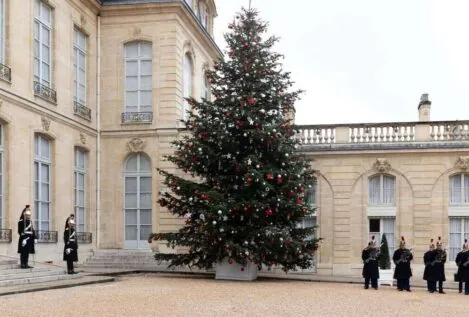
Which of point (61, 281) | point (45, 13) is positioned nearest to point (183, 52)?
point (45, 13)

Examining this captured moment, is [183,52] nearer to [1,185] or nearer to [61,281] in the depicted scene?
[1,185]

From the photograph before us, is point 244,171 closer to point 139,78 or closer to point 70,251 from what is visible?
point 70,251

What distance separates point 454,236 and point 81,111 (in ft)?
38.6

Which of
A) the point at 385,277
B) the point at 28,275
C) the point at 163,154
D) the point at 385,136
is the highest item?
the point at 385,136

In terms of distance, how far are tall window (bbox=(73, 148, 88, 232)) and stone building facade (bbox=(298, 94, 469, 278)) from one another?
265 inches

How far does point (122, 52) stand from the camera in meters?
22.4

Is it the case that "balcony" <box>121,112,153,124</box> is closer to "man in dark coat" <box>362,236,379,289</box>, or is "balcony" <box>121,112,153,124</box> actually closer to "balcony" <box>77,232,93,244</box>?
"balcony" <box>77,232,93,244</box>

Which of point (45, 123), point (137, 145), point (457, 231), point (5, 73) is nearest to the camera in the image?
point (5, 73)

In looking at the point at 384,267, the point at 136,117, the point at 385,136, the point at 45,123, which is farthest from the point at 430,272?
the point at 136,117

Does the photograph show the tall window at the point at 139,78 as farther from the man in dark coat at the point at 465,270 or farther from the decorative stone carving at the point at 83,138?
the man in dark coat at the point at 465,270

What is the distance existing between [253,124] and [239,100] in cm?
66

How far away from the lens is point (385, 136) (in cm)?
2198

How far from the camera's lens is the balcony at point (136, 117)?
2222 centimetres

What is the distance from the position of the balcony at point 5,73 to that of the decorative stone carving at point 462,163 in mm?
13020
